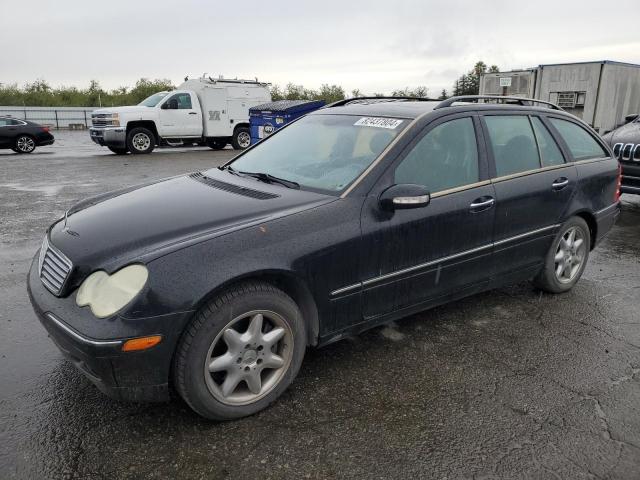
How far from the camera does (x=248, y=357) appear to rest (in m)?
2.65

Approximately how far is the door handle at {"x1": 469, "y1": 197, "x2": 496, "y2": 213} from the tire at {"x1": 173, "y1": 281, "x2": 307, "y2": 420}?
4.70ft

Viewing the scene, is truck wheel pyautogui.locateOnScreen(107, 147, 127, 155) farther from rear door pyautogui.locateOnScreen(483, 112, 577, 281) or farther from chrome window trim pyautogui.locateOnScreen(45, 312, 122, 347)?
chrome window trim pyautogui.locateOnScreen(45, 312, 122, 347)

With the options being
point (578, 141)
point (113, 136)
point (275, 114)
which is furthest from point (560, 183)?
point (113, 136)

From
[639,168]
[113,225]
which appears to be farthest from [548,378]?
[639,168]

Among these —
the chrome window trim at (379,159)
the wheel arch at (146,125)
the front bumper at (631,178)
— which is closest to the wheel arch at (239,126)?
the wheel arch at (146,125)

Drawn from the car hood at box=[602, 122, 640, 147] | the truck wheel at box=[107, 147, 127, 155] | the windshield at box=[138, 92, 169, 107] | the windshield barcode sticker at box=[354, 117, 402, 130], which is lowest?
the truck wheel at box=[107, 147, 127, 155]

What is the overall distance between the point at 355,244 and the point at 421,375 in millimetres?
907

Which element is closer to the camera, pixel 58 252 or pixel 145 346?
pixel 145 346

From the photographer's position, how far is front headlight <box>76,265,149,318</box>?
2340 millimetres

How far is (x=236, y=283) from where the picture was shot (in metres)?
2.55

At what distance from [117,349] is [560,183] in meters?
3.38

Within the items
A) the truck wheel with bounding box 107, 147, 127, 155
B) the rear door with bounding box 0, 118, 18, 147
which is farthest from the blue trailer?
the rear door with bounding box 0, 118, 18, 147

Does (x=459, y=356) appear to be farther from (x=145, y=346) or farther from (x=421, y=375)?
(x=145, y=346)

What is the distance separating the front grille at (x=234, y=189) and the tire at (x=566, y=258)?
→ 2408 mm
